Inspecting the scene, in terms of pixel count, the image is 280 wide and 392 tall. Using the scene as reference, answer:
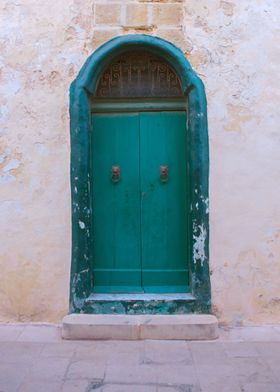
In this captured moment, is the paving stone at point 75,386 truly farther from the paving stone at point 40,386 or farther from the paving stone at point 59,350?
the paving stone at point 59,350

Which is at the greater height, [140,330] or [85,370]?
[140,330]

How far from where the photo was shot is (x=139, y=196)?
15.3ft

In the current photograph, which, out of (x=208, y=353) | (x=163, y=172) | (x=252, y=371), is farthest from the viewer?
(x=163, y=172)

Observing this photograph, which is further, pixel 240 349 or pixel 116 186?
pixel 116 186

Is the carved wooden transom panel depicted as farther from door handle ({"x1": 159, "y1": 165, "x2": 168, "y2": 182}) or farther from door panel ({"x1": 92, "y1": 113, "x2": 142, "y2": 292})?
door handle ({"x1": 159, "y1": 165, "x2": 168, "y2": 182})

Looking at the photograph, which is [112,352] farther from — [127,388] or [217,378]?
[217,378]

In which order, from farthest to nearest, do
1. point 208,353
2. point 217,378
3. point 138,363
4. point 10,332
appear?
point 10,332, point 208,353, point 138,363, point 217,378

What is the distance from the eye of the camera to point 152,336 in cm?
414

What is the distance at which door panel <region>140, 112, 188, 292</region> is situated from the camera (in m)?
4.65

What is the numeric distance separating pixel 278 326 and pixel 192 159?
171cm

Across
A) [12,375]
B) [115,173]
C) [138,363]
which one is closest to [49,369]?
[12,375]

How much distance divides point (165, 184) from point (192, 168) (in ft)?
1.13

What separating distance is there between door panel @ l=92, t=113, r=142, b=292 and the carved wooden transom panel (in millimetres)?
242

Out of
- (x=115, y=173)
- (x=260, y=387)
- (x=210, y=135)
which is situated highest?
(x=210, y=135)
